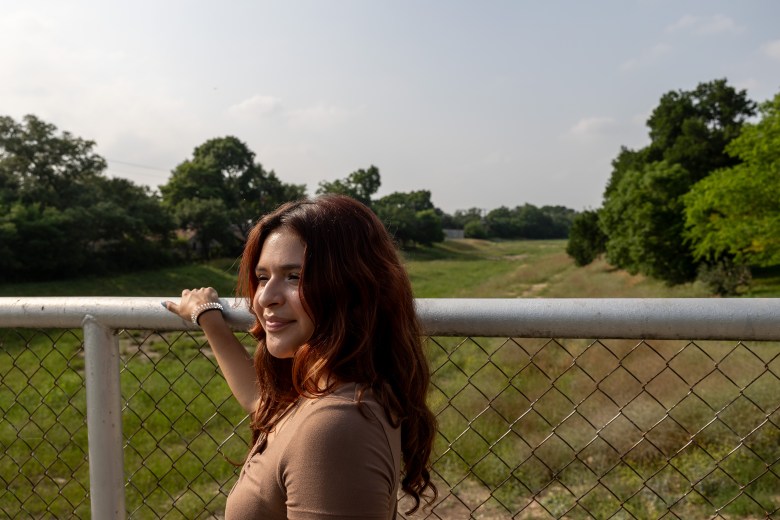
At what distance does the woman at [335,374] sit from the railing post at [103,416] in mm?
661

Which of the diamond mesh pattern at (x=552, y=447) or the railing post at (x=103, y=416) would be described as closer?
the railing post at (x=103, y=416)

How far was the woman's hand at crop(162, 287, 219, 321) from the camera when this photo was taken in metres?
1.98

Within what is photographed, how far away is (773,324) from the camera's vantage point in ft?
5.02

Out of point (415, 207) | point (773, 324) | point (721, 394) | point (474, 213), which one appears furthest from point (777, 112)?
point (474, 213)

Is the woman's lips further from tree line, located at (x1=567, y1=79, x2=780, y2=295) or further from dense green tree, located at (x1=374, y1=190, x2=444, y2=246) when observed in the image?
dense green tree, located at (x1=374, y1=190, x2=444, y2=246)

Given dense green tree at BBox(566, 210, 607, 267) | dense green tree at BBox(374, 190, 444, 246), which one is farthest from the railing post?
dense green tree at BBox(374, 190, 444, 246)

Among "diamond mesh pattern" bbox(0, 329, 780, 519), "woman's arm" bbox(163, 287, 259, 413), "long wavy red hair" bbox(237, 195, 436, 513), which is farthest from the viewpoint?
"diamond mesh pattern" bbox(0, 329, 780, 519)

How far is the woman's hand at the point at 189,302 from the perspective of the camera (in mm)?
1980

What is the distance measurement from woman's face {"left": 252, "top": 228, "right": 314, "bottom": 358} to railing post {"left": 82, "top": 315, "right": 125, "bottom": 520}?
81cm

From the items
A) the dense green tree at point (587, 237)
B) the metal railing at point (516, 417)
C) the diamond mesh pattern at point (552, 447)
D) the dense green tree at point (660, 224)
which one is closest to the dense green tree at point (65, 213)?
the metal railing at point (516, 417)

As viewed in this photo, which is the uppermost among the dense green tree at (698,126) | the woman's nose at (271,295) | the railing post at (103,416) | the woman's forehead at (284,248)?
the dense green tree at (698,126)

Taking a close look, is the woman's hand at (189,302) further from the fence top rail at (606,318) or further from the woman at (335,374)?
the woman at (335,374)

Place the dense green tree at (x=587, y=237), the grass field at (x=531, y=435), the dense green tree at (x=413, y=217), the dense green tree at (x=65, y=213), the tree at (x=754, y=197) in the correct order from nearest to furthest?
the grass field at (x=531, y=435)
the tree at (x=754, y=197)
the dense green tree at (x=65, y=213)
the dense green tree at (x=587, y=237)
the dense green tree at (x=413, y=217)

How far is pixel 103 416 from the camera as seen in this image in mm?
2066
